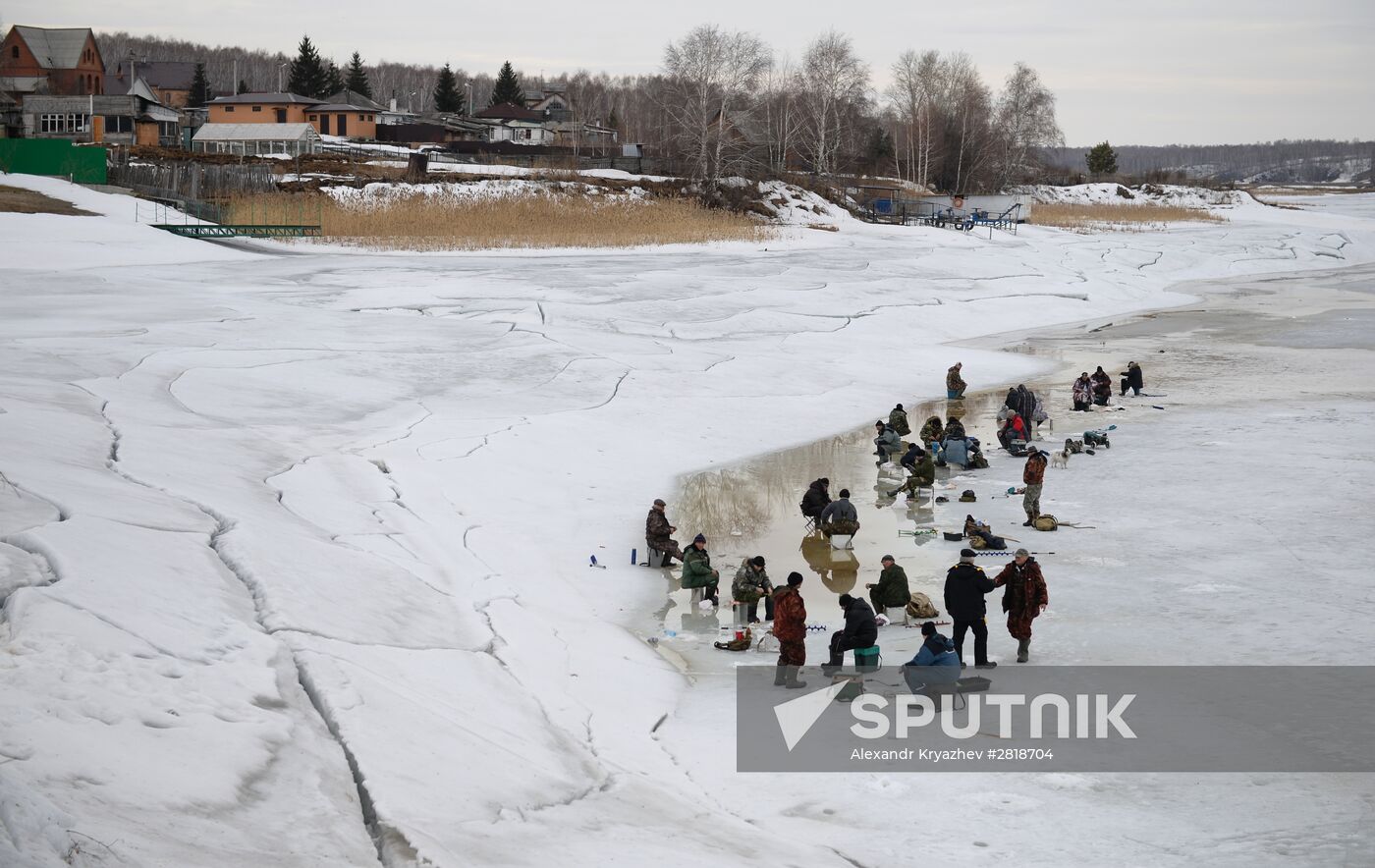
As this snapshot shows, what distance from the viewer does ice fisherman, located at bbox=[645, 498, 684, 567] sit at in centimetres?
1244

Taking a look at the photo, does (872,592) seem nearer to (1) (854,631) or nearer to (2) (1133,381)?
(1) (854,631)

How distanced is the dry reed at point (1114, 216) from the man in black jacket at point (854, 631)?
54.5 m

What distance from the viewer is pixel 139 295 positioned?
24.9m

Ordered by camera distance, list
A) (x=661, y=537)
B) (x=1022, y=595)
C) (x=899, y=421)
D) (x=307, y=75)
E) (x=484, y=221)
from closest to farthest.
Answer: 1. (x=1022, y=595)
2. (x=661, y=537)
3. (x=899, y=421)
4. (x=484, y=221)
5. (x=307, y=75)

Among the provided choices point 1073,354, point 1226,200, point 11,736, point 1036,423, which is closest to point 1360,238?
point 1226,200

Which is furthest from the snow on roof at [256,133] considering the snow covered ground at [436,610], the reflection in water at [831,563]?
the reflection in water at [831,563]

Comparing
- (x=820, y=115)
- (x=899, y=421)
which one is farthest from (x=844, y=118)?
(x=899, y=421)

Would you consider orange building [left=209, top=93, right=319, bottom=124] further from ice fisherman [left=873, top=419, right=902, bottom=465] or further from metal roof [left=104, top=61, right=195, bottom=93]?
ice fisherman [left=873, top=419, right=902, bottom=465]

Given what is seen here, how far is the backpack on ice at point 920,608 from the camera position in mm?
10805

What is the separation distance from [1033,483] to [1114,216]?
212 ft

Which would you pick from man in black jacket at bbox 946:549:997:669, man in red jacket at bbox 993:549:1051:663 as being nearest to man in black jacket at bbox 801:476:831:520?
man in red jacket at bbox 993:549:1051:663

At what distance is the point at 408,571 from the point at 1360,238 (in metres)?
68.5

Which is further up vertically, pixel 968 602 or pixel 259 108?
pixel 259 108

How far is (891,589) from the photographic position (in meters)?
10.9
